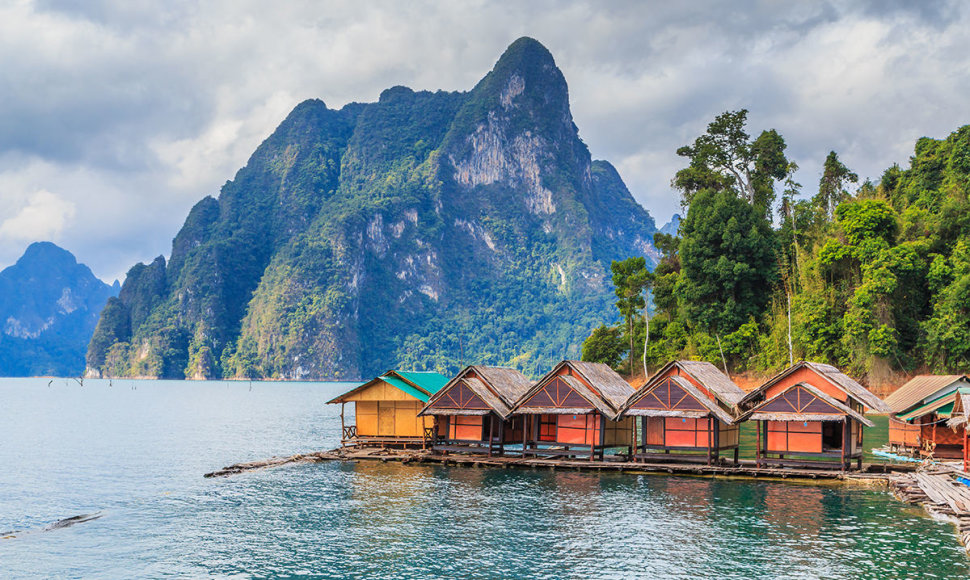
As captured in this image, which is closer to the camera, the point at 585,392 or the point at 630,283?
the point at 585,392

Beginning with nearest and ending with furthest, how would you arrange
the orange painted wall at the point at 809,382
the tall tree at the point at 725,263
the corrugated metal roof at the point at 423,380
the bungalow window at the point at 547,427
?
1. the orange painted wall at the point at 809,382
2. the bungalow window at the point at 547,427
3. the corrugated metal roof at the point at 423,380
4. the tall tree at the point at 725,263

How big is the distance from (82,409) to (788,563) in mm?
100195

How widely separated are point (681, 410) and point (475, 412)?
983 centimetres

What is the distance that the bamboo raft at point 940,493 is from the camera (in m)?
23.4

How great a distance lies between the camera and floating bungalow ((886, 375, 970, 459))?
36625mm

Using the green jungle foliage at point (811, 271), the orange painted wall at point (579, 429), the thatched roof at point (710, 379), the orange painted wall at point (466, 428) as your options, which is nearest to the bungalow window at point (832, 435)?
the thatched roof at point (710, 379)

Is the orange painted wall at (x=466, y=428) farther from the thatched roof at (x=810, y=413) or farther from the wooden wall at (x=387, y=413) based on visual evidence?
the thatched roof at (x=810, y=413)

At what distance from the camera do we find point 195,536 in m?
24.3

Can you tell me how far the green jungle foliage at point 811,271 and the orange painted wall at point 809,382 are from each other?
1095 inches

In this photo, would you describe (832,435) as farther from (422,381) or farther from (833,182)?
Result: (833,182)

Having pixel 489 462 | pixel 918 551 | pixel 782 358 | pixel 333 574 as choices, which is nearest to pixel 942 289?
pixel 782 358

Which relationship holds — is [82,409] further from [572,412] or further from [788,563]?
[788,563]

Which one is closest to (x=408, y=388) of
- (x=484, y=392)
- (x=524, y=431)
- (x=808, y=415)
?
(x=484, y=392)

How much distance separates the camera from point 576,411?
36500 millimetres
